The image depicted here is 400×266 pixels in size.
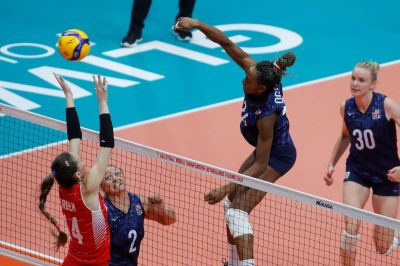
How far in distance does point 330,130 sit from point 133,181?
4.02 metres

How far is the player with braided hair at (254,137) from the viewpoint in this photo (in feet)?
34.3

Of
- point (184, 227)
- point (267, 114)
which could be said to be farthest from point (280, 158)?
point (184, 227)

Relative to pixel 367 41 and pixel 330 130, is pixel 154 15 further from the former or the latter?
pixel 330 130

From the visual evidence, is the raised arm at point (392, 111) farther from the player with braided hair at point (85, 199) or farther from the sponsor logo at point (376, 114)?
the player with braided hair at point (85, 199)

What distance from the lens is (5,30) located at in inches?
768

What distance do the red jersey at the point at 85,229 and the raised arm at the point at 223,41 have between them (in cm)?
249

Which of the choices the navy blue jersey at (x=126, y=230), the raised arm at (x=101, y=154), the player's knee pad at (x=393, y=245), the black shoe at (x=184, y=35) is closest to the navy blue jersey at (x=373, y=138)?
the player's knee pad at (x=393, y=245)

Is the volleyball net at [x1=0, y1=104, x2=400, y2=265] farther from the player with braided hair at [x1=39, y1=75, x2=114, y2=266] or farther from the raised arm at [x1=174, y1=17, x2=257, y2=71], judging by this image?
the raised arm at [x1=174, y1=17, x2=257, y2=71]

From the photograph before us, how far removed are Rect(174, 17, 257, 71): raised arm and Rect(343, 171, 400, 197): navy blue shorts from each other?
6.27 feet

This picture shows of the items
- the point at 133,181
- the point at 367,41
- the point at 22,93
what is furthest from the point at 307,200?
the point at 367,41

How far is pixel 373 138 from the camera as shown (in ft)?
36.5

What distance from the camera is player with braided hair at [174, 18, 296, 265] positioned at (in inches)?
412

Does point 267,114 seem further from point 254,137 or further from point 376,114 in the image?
point 376,114

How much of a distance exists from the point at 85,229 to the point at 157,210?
37.0 inches
